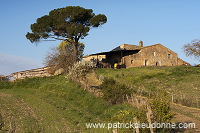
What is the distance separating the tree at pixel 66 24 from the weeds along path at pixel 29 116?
872 inches

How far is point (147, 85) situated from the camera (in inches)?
1254

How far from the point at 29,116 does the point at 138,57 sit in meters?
36.9

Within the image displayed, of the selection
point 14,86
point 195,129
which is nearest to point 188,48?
point 14,86

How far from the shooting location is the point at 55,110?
66.3 ft

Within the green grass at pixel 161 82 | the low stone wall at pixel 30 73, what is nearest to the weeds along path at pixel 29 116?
the green grass at pixel 161 82

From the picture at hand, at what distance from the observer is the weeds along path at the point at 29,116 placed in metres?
15.1

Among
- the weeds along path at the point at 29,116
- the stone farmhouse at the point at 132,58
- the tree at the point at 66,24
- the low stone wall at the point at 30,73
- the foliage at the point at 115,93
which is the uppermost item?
the tree at the point at 66,24

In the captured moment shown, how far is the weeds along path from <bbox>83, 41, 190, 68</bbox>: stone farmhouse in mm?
28957

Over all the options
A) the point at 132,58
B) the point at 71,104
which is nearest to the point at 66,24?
the point at 132,58

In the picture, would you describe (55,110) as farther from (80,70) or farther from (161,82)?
(161,82)

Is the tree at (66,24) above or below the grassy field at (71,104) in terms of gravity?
above

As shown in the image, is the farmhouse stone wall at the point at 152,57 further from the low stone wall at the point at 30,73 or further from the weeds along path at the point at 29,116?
the weeds along path at the point at 29,116

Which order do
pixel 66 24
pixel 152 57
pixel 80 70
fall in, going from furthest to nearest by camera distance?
1. pixel 152 57
2. pixel 66 24
3. pixel 80 70

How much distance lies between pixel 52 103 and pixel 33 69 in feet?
119
